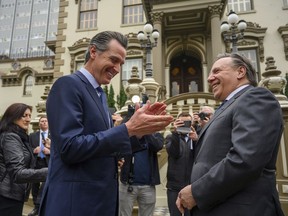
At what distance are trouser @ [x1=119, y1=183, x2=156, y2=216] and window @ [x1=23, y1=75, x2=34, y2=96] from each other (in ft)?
64.6

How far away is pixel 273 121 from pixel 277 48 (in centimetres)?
1390

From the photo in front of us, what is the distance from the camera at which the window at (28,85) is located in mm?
21531

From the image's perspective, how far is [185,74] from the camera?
15.7m

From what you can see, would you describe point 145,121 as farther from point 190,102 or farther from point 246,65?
point 190,102

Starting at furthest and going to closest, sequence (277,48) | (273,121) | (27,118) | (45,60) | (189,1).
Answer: (45,60) < (277,48) < (189,1) < (27,118) < (273,121)

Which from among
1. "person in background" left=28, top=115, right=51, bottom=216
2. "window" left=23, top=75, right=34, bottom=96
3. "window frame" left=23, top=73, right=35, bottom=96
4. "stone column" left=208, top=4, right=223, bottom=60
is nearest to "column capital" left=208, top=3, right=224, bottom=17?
"stone column" left=208, top=4, right=223, bottom=60

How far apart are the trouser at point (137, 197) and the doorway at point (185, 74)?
1164cm

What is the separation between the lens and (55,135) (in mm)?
1587

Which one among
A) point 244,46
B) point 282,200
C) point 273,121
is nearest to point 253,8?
point 244,46

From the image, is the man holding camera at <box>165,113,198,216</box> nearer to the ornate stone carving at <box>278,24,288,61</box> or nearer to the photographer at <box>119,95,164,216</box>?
the photographer at <box>119,95,164,216</box>

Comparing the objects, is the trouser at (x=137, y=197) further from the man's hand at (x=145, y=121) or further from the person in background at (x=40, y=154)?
the man's hand at (x=145, y=121)

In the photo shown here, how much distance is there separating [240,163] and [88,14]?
1703cm

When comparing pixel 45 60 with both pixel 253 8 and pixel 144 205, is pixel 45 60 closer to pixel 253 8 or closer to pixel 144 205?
pixel 253 8

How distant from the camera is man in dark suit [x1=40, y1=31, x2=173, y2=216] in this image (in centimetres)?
154
